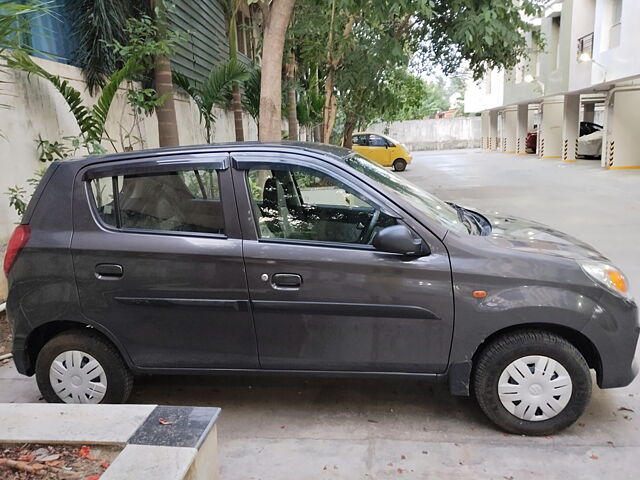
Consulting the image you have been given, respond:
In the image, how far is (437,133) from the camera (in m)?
42.2

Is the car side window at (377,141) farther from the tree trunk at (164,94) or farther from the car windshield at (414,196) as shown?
the car windshield at (414,196)

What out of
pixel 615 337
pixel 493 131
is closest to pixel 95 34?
pixel 615 337

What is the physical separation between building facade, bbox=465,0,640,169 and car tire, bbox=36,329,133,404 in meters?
13.6

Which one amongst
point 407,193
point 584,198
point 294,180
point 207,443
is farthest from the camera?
point 584,198

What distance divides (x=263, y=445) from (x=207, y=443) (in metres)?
0.94

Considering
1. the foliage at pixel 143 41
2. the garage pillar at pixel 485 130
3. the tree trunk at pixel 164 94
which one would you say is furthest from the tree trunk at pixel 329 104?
the garage pillar at pixel 485 130

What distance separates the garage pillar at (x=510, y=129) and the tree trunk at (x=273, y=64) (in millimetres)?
27923

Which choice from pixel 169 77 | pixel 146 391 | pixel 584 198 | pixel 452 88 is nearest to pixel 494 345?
pixel 146 391

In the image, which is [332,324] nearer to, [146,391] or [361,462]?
[361,462]

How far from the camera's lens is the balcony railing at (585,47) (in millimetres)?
18984

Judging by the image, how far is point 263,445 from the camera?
10.5 feet

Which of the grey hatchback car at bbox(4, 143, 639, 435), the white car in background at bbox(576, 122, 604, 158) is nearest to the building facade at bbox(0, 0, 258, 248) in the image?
Result: the grey hatchback car at bbox(4, 143, 639, 435)

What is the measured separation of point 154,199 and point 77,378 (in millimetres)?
1249

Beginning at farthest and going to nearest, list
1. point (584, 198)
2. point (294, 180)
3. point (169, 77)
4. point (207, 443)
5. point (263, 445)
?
1. point (584, 198)
2. point (169, 77)
3. point (294, 180)
4. point (263, 445)
5. point (207, 443)
